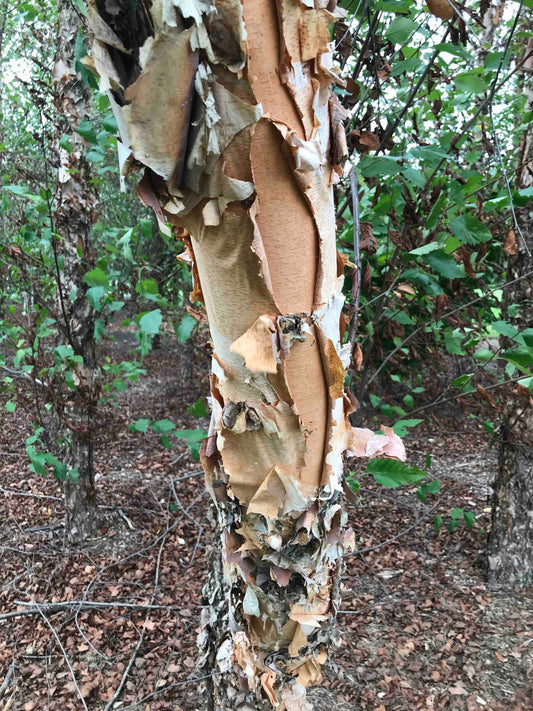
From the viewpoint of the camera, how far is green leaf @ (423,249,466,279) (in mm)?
1195

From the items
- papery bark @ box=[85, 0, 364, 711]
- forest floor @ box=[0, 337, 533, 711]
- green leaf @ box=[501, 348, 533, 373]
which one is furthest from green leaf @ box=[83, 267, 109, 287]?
green leaf @ box=[501, 348, 533, 373]

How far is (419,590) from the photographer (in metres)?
2.32

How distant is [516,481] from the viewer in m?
2.28

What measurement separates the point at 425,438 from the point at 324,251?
3897mm

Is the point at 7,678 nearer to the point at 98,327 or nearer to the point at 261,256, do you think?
the point at 98,327

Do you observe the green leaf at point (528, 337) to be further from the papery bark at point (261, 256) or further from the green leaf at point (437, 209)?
the papery bark at point (261, 256)

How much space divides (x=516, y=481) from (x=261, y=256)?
2288 mm

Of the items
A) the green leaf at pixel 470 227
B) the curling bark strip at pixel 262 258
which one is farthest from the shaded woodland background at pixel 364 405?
the curling bark strip at pixel 262 258

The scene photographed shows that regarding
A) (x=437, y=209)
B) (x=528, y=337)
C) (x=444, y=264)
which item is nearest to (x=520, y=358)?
(x=528, y=337)

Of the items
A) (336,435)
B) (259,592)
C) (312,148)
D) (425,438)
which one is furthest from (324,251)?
(425,438)

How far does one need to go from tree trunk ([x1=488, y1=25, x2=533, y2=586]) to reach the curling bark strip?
1.77 m

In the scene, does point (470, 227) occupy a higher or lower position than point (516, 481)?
higher

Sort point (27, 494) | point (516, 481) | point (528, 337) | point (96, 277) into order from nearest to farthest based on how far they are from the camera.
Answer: point (528, 337), point (96, 277), point (516, 481), point (27, 494)

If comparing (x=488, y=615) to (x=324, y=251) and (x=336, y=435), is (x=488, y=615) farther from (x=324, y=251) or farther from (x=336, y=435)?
(x=324, y=251)
